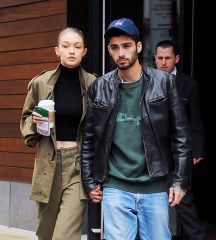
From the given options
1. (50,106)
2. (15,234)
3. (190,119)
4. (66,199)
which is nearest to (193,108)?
(190,119)

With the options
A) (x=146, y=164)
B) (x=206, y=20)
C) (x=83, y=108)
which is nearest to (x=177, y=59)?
(x=206, y=20)

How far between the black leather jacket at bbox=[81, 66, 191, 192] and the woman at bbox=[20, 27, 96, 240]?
9.2 inches

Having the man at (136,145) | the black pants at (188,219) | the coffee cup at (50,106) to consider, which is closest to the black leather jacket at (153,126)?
the man at (136,145)

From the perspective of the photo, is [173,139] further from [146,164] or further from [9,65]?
[9,65]

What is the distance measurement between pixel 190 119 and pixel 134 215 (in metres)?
1.98

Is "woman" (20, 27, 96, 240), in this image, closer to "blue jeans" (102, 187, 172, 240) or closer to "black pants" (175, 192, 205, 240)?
"blue jeans" (102, 187, 172, 240)

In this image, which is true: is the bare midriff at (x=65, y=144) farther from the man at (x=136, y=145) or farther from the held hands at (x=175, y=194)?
the held hands at (x=175, y=194)

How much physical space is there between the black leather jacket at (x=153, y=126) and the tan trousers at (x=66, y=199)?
23 centimetres

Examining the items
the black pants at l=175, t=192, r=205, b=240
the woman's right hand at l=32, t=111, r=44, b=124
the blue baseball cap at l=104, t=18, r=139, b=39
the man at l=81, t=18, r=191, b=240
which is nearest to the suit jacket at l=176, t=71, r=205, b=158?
the black pants at l=175, t=192, r=205, b=240

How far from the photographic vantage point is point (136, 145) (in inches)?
159

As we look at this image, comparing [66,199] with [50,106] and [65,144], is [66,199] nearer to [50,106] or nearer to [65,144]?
[65,144]

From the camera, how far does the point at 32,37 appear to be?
716 centimetres

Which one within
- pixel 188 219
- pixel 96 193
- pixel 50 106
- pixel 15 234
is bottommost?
pixel 15 234

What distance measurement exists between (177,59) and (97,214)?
176cm
